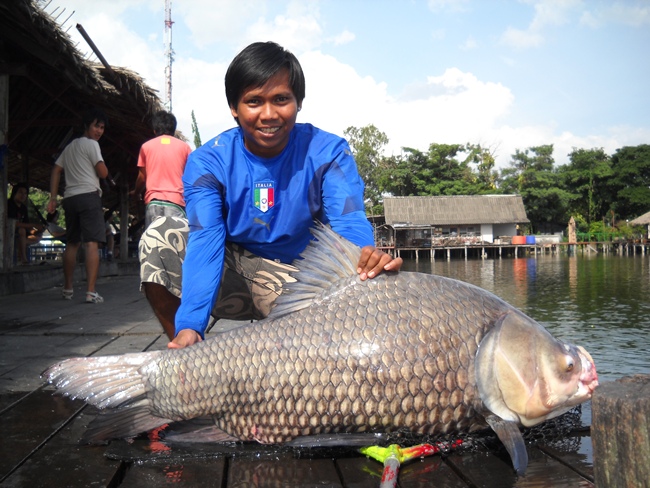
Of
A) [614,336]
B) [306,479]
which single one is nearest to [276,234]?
[306,479]

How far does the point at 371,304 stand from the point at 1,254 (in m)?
7.09

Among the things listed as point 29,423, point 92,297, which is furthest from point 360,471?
point 92,297

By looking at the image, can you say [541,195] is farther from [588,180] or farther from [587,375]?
[587,375]

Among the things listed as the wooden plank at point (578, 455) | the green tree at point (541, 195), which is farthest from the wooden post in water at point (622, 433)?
the green tree at point (541, 195)

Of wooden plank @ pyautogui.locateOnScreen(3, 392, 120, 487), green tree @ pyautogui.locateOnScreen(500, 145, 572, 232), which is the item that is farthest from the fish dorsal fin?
green tree @ pyautogui.locateOnScreen(500, 145, 572, 232)

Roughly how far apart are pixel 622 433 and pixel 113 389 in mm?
1767

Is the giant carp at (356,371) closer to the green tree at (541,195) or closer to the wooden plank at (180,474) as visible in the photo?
the wooden plank at (180,474)

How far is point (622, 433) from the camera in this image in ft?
4.70

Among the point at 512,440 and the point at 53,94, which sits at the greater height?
the point at 53,94

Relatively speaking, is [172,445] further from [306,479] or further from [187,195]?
[187,195]

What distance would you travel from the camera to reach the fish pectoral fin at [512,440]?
5.93 ft

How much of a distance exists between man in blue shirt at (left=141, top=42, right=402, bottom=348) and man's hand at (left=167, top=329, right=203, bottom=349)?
0.08 meters

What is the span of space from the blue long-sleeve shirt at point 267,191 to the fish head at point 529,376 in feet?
3.33

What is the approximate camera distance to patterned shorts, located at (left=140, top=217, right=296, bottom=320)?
125 inches
